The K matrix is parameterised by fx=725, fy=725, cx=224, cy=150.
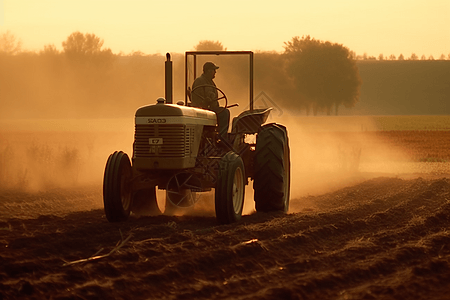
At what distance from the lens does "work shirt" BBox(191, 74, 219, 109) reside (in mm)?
10273

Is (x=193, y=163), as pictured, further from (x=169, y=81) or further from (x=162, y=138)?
(x=169, y=81)

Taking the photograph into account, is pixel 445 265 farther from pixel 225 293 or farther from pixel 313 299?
pixel 225 293

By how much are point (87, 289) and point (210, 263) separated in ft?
4.42

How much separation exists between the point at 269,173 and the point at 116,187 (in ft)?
7.11

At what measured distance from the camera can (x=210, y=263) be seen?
6691 mm

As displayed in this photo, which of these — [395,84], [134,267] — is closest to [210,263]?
[134,267]

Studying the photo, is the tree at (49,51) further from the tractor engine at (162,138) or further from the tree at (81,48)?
the tractor engine at (162,138)

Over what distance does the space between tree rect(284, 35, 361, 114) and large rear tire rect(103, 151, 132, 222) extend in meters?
50.9

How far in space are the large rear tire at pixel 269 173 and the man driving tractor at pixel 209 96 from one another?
23.0 inches

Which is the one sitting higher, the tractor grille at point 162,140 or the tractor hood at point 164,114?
the tractor hood at point 164,114

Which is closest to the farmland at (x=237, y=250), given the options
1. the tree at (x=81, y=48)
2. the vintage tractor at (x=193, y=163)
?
the vintage tractor at (x=193, y=163)

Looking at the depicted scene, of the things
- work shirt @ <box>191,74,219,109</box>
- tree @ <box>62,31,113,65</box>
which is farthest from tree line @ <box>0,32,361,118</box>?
work shirt @ <box>191,74,219,109</box>

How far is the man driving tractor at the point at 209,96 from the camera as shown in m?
10.2

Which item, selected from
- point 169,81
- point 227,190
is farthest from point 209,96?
point 227,190
